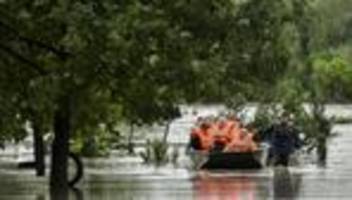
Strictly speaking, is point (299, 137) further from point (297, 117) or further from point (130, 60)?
point (130, 60)

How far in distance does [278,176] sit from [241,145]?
2.95 metres

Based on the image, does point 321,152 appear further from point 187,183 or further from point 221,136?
point 187,183

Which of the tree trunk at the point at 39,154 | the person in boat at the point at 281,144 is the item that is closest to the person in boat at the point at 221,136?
the person in boat at the point at 281,144

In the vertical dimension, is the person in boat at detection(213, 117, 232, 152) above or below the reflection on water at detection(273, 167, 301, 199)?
above

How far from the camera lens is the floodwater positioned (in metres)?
26.4

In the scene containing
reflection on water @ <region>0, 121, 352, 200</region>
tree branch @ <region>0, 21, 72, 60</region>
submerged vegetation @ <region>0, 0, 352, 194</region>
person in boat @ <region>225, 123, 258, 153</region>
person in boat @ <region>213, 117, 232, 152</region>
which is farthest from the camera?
person in boat @ <region>213, 117, 232, 152</region>

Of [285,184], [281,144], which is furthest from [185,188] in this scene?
[281,144]

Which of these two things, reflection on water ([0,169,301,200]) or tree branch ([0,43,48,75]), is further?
reflection on water ([0,169,301,200])

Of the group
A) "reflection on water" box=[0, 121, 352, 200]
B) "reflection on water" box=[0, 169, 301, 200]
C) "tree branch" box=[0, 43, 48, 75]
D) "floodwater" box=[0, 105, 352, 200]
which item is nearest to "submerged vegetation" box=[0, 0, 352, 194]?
"tree branch" box=[0, 43, 48, 75]

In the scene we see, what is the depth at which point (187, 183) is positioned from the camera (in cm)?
3022

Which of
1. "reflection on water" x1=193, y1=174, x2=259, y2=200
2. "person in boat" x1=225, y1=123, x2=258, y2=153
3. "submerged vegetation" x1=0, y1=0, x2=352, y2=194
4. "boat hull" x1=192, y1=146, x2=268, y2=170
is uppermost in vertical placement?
"submerged vegetation" x1=0, y1=0, x2=352, y2=194

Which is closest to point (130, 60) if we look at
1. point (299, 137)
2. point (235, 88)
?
point (235, 88)

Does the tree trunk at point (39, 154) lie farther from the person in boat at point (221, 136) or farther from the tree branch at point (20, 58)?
the tree branch at point (20, 58)

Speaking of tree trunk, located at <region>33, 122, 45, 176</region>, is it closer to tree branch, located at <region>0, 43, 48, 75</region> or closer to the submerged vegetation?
the submerged vegetation
